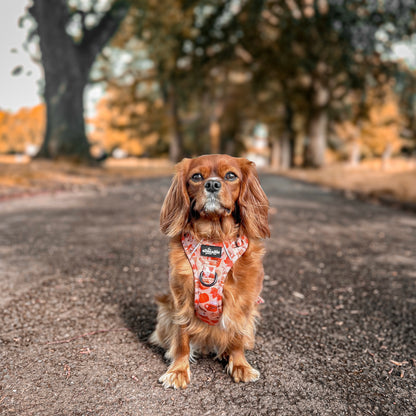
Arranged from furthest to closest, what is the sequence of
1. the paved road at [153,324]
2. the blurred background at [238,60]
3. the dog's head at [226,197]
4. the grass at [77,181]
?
the blurred background at [238,60], the grass at [77,181], the dog's head at [226,197], the paved road at [153,324]

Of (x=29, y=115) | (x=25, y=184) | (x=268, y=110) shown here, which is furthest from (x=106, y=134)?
(x=25, y=184)

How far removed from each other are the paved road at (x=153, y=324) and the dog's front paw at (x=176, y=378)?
0.19ft

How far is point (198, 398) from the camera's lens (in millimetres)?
2150

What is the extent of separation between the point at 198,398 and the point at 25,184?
988cm

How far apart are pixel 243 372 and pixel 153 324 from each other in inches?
38.1

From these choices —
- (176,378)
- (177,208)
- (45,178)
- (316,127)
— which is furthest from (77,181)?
(316,127)

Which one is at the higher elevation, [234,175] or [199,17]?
[199,17]

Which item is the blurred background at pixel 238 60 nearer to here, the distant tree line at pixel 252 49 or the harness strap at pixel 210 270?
the distant tree line at pixel 252 49

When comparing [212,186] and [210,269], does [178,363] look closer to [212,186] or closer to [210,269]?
[210,269]

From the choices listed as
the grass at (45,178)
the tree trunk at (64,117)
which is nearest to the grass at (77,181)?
the grass at (45,178)

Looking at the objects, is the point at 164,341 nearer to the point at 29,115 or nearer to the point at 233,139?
the point at 233,139

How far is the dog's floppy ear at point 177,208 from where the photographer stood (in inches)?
93.8

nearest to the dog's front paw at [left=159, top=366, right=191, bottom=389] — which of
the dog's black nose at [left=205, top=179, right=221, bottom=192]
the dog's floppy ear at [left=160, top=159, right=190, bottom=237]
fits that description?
the dog's floppy ear at [left=160, top=159, right=190, bottom=237]

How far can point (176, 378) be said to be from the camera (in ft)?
7.46
